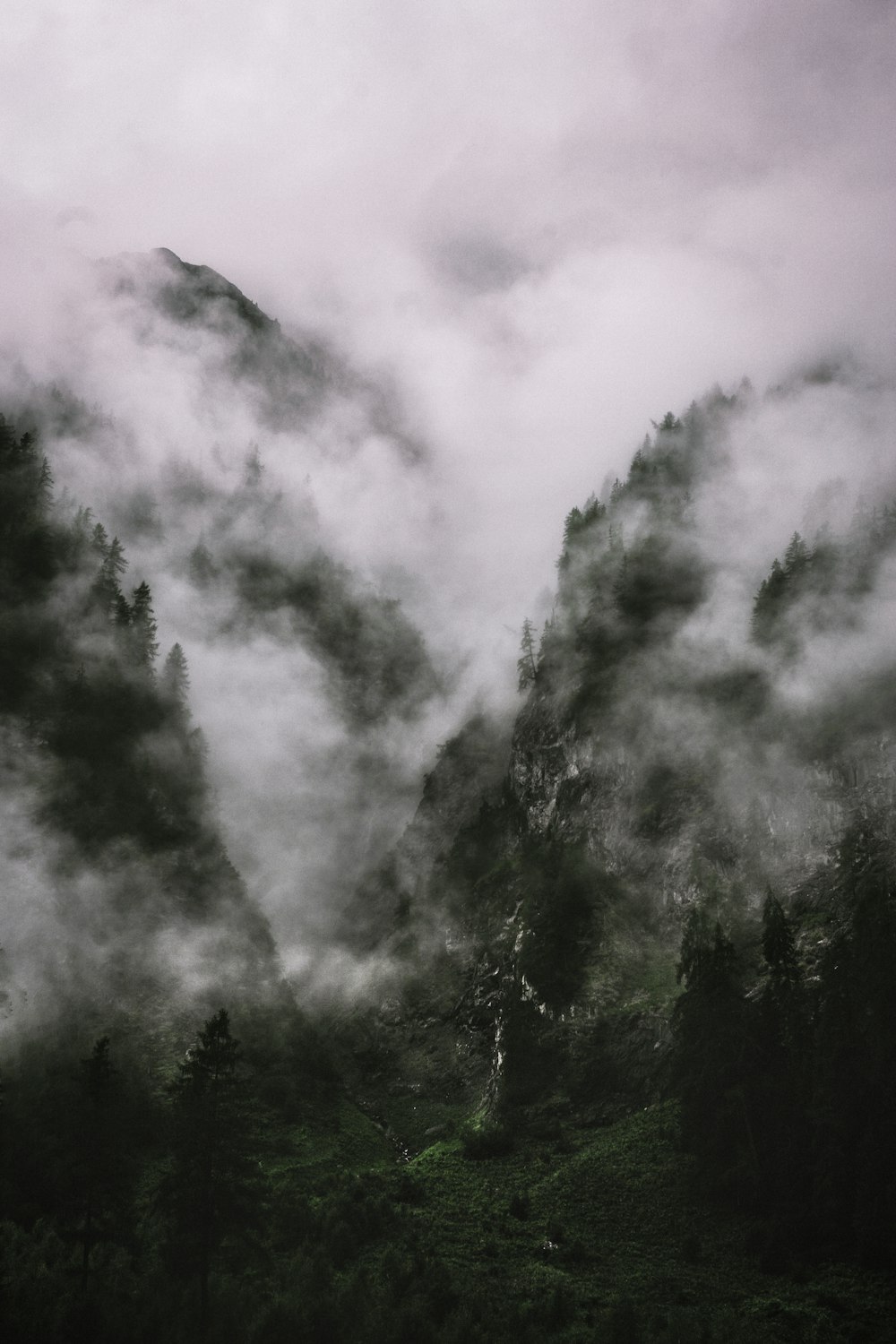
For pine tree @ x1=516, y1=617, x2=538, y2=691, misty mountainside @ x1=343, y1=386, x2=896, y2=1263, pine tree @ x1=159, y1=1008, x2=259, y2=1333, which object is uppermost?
pine tree @ x1=516, y1=617, x2=538, y2=691

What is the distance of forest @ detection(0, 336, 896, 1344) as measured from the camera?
49750 mm

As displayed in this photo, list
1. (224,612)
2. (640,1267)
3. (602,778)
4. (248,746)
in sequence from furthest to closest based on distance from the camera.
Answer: (224,612), (248,746), (602,778), (640,1267)

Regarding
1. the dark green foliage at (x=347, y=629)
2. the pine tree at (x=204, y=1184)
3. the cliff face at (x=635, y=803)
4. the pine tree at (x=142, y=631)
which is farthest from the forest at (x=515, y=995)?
the dark green foliage at (x=347, y=629)

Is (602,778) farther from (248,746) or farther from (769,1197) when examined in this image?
(248,746)

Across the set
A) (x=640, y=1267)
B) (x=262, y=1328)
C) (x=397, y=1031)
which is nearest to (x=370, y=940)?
(x=397, y=1031)

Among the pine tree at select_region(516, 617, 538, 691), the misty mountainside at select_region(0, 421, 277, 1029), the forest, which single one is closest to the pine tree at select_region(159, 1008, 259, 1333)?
the forest

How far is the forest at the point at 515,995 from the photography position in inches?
1959

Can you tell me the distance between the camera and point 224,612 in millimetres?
175500

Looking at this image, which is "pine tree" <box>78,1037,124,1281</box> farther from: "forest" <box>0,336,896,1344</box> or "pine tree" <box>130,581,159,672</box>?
"pine tree" <box>130,581,159,672</box>

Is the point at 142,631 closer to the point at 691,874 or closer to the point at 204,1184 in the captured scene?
the point at 691,874

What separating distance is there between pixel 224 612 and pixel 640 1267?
469 ft

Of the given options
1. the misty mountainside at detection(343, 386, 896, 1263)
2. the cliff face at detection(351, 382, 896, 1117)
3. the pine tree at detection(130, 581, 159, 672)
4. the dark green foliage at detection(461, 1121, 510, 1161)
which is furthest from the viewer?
the pine tree at detection(130, 581, 159, 672)

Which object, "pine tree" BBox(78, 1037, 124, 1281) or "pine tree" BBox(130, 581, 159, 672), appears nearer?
"pine tree" BBox(78, 1037, 124, 1281)

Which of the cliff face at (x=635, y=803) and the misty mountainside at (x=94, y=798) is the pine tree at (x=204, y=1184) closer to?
the misty mountainside at (x=94, y=798)
